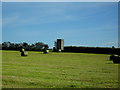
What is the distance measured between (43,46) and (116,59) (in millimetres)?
46354

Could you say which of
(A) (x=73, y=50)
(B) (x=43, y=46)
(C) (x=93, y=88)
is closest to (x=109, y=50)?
(A) (x=73, y=50)

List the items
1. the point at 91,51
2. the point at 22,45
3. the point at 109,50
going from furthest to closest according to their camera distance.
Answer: the point at 22,45, the point at 91,51, the point at 109,50

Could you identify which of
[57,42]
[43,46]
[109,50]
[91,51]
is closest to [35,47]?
[43,46]

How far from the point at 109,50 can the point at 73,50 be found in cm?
1358

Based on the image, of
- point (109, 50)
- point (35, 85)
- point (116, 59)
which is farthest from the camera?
point (109, 50)

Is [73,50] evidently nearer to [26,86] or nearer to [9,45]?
[9,45]

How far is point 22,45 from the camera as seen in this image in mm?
70750

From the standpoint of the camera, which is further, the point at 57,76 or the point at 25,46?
the point at 25,46

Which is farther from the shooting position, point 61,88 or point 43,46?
point 43,46

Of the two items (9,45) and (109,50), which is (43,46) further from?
(109,50)

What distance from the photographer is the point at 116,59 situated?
74.7ft

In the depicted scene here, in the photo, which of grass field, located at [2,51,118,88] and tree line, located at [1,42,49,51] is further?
tree line, located at [1,42,49,51]

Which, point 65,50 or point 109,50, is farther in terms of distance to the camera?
point 65,50

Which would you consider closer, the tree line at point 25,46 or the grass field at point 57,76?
the grass field at point 57,76
